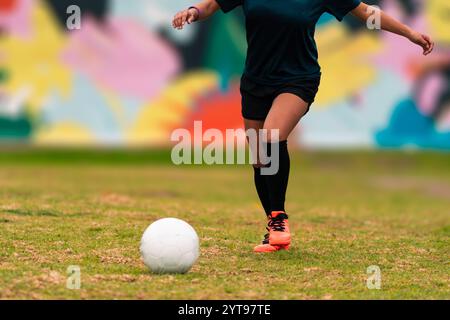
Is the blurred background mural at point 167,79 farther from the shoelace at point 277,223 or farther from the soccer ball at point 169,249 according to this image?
the soccer ball at point 169,249

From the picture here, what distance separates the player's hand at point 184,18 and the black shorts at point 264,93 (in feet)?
2.49

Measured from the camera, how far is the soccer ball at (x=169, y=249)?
654 cm

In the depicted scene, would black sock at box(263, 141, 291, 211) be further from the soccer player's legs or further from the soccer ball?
the soccer ball

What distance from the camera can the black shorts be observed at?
7613 mm

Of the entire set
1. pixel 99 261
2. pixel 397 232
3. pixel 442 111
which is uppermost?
pixel 442 111

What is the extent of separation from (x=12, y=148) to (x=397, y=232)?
20.9m

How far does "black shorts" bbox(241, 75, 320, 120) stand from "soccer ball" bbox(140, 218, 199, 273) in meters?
1.64
